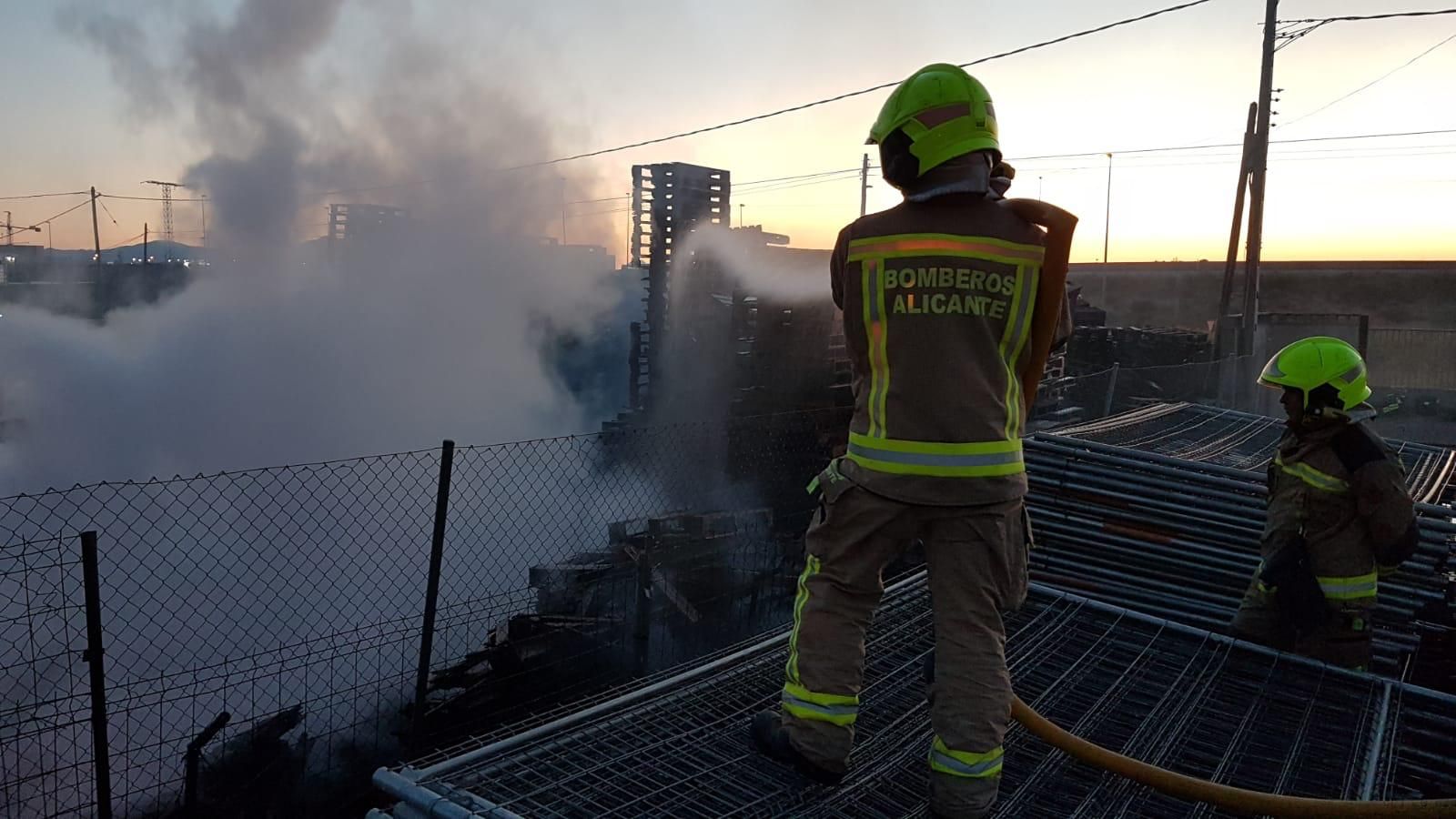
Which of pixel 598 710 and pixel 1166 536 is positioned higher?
pixel 1166 536

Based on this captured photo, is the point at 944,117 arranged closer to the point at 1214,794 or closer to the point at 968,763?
the point at 968,763

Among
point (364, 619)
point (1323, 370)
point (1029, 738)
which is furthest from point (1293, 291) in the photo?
point (1029, 738)

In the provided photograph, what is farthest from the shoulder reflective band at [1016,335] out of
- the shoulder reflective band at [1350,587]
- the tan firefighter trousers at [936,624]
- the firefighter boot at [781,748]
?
the shoulder reflective band at [1350,587]

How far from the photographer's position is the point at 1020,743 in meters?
2.79

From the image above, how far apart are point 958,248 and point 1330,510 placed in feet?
7.32

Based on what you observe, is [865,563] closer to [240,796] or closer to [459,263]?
[240,796]

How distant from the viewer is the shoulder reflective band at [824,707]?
225 cm

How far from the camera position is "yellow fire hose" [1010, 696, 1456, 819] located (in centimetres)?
217

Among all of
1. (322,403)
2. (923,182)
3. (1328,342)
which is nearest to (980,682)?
(923,182)

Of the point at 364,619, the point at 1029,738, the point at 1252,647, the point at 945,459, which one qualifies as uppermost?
the point at 945,459

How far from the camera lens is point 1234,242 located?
14758mm

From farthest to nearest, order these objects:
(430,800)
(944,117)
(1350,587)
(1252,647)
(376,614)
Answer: (376,614)
(1252,647)
(1350,587)
(430,800)
(944,117)

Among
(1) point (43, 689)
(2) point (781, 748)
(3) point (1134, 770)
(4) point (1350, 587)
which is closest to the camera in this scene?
(2) point (781, 748)

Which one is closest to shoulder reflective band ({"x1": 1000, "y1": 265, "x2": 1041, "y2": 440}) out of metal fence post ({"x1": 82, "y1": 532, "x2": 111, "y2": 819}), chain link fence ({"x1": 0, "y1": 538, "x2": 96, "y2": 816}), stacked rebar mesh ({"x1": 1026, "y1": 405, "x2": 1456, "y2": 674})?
stacked rebar mesh ({"x1": 1026, "y1": 405, "x2": 1456, "y2": 674})
